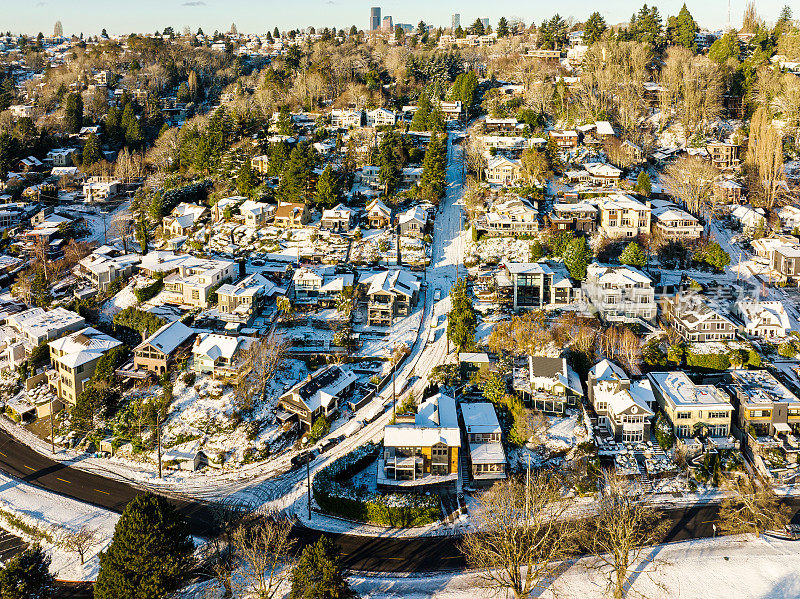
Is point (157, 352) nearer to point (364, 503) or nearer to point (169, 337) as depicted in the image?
point (169, 337)

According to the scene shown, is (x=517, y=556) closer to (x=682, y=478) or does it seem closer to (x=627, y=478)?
(x=627, y=478)

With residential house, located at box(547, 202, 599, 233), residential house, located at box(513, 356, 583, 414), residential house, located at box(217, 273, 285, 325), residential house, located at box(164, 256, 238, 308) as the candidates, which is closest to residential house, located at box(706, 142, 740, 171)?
residential house, located at box(547, 202, 599, 233)

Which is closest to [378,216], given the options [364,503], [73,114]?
[364,503]

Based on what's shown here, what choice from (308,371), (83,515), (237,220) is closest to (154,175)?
(237,220)

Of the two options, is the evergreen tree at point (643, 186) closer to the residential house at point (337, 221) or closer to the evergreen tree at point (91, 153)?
the residential house at point (337, 221)

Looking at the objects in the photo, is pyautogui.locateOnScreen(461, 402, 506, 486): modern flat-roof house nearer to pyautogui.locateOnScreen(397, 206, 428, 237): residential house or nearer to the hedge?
the hedge
